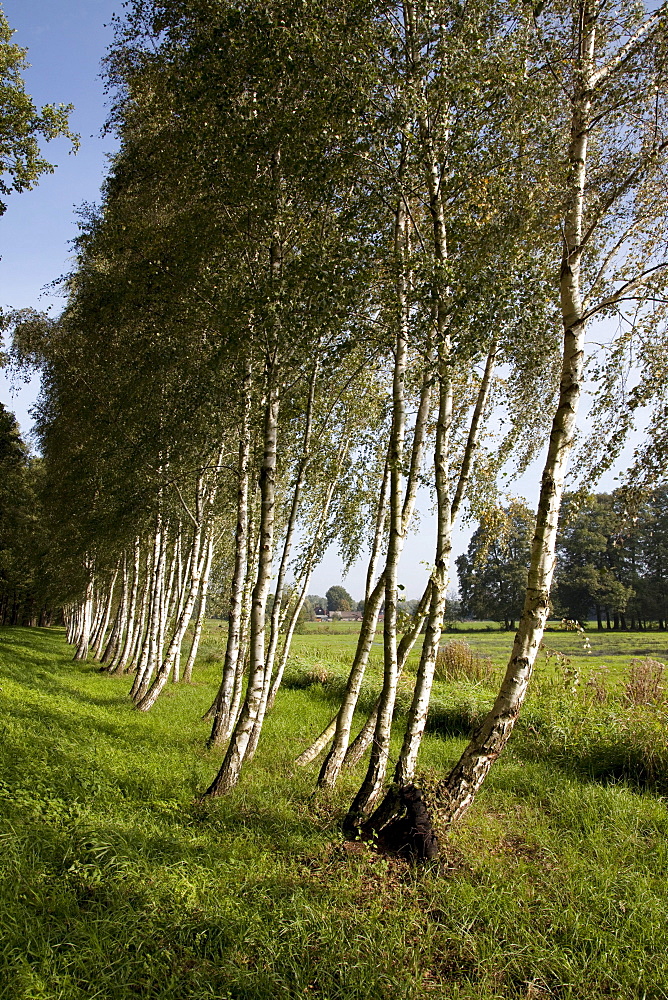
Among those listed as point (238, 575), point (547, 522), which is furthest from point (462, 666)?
point (547, 522)

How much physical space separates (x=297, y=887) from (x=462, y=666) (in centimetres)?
1373

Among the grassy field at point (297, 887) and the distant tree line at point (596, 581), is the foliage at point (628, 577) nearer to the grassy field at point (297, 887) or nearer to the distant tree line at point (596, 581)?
the distant tree line at point (596, 581)

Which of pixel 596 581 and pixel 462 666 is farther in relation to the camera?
pixel 596 581

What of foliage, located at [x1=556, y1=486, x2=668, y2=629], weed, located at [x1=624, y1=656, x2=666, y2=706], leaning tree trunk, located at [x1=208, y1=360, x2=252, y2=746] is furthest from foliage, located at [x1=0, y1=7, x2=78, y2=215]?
foliage, located at [x1=556, y1=486, x2=668, y2=629]

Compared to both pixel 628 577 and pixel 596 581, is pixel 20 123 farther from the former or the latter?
pixel 628 577

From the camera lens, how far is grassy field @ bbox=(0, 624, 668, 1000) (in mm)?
4078

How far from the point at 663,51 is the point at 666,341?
9.92 ft

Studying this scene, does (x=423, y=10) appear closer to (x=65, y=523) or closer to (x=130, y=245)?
(x=130, y=245)

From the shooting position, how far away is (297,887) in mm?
5184

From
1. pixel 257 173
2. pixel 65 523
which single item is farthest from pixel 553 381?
pixel 65 523

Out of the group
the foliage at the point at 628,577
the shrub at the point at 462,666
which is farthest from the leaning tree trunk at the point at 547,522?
the foliage at the point at 628,577

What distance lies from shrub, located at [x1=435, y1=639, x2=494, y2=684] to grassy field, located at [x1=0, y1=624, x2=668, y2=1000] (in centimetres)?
805

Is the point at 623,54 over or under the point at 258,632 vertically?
over

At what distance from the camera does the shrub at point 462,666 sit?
17.5 m
